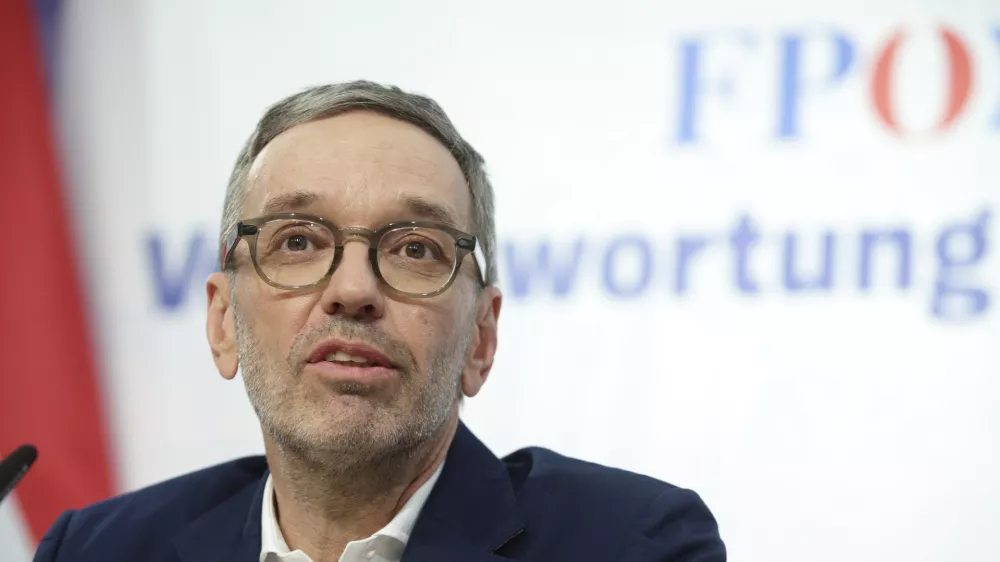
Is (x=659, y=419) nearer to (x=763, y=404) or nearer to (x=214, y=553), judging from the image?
(x=763, y=404)

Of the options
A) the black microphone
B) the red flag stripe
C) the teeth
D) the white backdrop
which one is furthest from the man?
the red flag stripe

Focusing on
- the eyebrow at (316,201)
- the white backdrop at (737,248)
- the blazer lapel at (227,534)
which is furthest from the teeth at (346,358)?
the white backdrop at (737,248)

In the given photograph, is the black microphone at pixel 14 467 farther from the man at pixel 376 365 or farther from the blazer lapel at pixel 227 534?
the blazer lapel at pixel 227 534

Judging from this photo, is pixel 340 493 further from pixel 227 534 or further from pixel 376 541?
pixel 227 534

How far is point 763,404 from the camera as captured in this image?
254 cm

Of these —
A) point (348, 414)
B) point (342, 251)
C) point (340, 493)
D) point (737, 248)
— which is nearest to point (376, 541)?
point (340, 493)

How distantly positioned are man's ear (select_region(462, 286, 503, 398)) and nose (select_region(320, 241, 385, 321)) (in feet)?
0.96

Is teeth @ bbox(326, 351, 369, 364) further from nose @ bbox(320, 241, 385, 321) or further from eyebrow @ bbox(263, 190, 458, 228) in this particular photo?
eyebrow @ bbox(263, 190, 458, 228)

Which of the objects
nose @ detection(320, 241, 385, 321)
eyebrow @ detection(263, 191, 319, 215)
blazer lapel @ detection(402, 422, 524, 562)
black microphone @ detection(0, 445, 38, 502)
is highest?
eyebrow @ detection(263, 191, 319, 215)

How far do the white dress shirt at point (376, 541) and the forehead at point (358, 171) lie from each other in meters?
0.48

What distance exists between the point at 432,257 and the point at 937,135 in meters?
1.50

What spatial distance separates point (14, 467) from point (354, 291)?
21.7 inches

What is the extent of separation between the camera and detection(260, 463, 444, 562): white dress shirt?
166 centimetres

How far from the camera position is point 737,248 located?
2561 millimetres
